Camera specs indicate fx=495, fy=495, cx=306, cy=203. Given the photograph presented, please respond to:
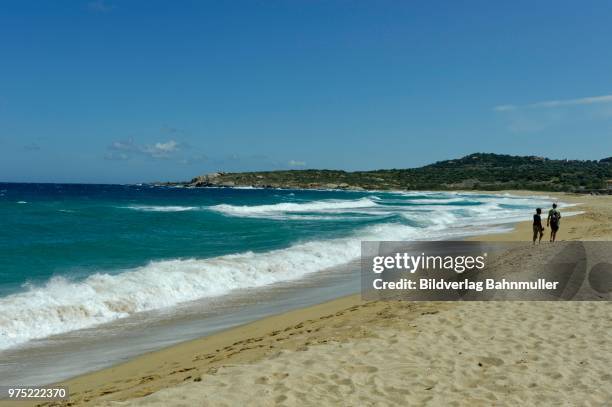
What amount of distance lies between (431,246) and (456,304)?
1148 cm

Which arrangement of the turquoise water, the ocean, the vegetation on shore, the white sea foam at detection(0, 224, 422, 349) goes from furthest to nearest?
the vegetation on shore → the turquoise water → the ocean → the white sea foam at detection(0, 224, 422, 349)

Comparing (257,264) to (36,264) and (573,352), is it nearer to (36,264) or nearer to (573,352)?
(36,264)

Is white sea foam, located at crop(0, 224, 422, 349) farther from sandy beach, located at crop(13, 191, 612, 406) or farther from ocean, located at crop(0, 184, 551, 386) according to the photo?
sandy beach, located at crop(13, 191, 612, 406)

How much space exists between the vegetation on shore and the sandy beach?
354 ft

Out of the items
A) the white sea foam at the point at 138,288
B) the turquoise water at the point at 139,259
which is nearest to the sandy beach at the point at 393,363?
the white sea foam at the point at 138,288

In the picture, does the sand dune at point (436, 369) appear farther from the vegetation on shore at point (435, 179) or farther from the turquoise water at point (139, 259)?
the vegetation on shore at point (435, 179)

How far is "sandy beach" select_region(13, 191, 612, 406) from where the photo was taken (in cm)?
535

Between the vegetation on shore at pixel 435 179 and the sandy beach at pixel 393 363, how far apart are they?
354 ft

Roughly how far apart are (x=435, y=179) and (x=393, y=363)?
154504 mm

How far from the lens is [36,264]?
1656cm

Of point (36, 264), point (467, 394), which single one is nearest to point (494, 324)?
point (467, 394)

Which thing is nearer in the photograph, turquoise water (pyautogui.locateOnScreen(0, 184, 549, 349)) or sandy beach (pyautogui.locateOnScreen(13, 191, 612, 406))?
sandy beach (pyautogui.locateOnScreen(13, 191, 612, 406))

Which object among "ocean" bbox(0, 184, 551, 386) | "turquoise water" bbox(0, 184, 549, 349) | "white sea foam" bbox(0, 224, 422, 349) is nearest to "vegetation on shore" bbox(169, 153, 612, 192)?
"turquoise water" bbox(0, 184, 549, 349)

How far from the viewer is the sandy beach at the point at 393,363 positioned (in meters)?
5.35
